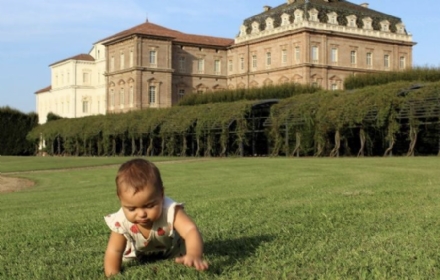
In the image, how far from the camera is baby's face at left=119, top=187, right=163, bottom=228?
3.38 meters

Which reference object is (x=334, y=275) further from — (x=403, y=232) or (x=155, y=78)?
(x=155, y=78)

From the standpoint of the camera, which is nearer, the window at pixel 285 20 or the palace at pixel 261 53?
the palace at pixel 261 53

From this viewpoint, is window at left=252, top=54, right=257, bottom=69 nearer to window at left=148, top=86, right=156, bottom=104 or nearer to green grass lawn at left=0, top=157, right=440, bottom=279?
window at left=148, top=86, right=156, bottom=104

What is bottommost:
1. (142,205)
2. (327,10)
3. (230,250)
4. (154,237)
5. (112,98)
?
(230,250)

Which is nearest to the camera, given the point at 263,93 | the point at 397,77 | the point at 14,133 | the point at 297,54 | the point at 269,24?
the point at 397,77

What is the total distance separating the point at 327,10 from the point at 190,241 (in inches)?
2565

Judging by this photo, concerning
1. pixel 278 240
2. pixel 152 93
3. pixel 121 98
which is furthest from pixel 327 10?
pixel 278 240

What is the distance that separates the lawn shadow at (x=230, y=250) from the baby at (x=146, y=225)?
19 cm

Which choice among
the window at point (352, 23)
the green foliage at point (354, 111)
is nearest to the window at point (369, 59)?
the window at point (352, 23)

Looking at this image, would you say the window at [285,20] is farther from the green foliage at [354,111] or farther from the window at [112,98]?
the green foliage at [354,111]

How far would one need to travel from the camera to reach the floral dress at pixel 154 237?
358 centimetres

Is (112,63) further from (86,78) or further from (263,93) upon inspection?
(263,93)

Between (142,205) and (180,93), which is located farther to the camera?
(180,93)

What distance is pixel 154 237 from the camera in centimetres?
364
